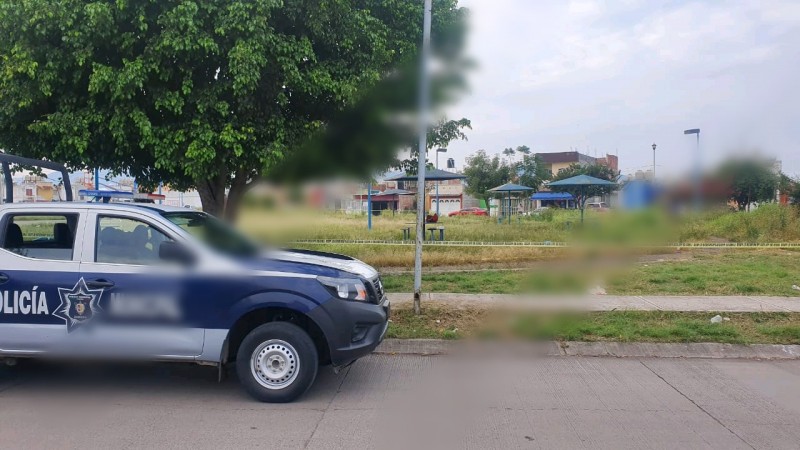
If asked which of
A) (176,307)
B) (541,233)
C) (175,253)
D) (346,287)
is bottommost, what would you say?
(176,307)

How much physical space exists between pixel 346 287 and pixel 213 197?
5522mm

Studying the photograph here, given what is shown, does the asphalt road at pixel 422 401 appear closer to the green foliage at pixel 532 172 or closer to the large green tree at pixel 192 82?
the large green tree at pixel 192 82

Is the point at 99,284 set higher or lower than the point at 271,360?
higher

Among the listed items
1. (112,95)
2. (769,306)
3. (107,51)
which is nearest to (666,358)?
(769,306)

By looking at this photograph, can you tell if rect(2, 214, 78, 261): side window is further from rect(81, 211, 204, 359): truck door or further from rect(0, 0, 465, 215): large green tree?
rect(0, 0, 465, 215): large green tree

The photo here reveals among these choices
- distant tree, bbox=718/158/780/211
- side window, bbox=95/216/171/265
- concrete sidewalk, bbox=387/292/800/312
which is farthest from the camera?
concrete sidewalk, bbox=387/292/800/312

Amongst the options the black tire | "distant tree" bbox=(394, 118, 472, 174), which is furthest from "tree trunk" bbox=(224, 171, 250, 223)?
the black tire

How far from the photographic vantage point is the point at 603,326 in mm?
7988

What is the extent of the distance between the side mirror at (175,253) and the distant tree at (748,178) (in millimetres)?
5720

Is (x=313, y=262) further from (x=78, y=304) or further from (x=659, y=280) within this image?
(x=659, y=280)

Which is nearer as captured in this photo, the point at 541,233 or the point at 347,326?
the point at 347,326

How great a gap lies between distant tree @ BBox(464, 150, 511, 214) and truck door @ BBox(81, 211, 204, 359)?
39581 millimetres

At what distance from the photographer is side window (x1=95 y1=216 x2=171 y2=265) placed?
18.1 ft

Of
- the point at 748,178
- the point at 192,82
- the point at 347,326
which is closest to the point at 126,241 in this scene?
the point at 347,326
